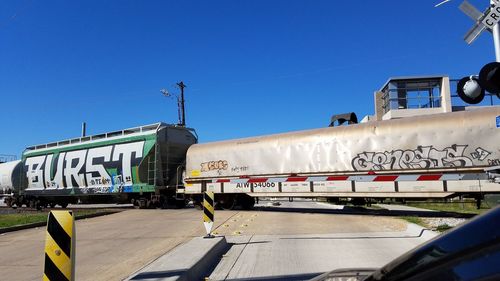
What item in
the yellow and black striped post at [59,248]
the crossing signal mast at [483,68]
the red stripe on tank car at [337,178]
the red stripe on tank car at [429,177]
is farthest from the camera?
the red stripe on tank car at [337,178]

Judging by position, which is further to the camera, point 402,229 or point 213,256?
point 402,229

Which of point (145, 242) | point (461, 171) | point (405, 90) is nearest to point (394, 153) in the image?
point (461, 171)

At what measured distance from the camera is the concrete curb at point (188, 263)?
20.3 feet

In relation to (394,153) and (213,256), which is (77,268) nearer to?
(213,256)

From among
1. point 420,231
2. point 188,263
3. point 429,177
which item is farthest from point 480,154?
point 188,263

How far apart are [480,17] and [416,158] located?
9504 mm

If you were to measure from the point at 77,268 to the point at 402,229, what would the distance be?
8331 mm

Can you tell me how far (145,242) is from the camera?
11031 mm

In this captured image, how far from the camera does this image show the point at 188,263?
275 inches

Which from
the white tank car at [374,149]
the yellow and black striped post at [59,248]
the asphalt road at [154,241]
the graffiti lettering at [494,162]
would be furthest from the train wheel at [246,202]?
the yellow and black striped post at [59,248]

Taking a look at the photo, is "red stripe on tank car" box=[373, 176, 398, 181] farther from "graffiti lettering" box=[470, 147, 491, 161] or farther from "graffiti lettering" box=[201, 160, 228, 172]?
"graffiti lettering" box=[201, 160, 228, 172]

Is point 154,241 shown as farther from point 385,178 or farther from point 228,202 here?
point 228,202

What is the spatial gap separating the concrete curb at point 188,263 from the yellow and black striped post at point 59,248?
4.95ft

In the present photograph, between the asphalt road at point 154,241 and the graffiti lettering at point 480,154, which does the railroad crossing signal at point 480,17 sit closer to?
the asphalt road at point 154,241
